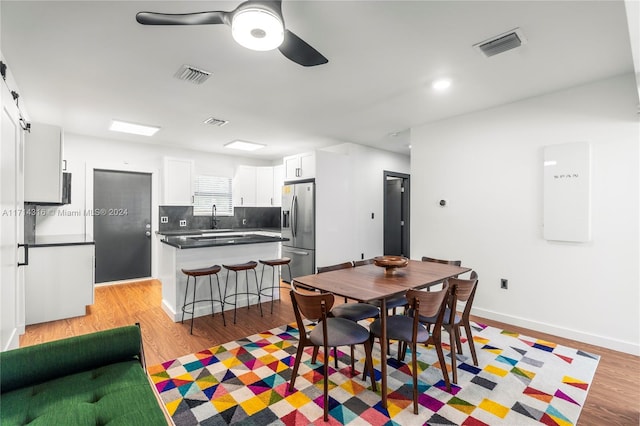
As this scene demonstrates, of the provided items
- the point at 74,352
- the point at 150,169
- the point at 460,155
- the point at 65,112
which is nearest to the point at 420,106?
the point at 460,155

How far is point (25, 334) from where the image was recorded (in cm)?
331

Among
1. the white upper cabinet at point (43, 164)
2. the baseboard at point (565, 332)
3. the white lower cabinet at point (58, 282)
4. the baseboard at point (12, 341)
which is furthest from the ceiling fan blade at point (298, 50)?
the white lower cabinet at point (58, 282)

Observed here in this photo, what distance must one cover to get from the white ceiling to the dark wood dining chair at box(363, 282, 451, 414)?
6.17ft

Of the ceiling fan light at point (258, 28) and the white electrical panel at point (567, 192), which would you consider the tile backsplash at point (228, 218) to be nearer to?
the ceiling fan light at point (258, 28)

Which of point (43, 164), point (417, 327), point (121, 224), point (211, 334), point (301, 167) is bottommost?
point (211, 334)

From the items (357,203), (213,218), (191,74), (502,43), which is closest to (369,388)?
(502,43)

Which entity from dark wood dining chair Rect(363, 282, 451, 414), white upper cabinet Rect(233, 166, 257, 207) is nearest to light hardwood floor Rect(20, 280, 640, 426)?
dark wood dining chair Rect(363, 282, 451, 414)

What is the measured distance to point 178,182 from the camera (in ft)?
19.4

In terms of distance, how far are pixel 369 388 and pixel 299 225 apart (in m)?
3.40

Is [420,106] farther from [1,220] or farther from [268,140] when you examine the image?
[1,220]

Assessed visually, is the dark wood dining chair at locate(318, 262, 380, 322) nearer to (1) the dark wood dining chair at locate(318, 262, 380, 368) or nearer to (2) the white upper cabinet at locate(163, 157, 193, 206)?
(1) the dark wood dining chair at locate(318, 262, 380, 368)

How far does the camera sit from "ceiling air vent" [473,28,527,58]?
2.26m

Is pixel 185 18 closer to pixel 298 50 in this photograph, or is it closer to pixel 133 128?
pixel 298 50

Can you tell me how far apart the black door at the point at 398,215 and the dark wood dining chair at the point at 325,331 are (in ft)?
16.2
